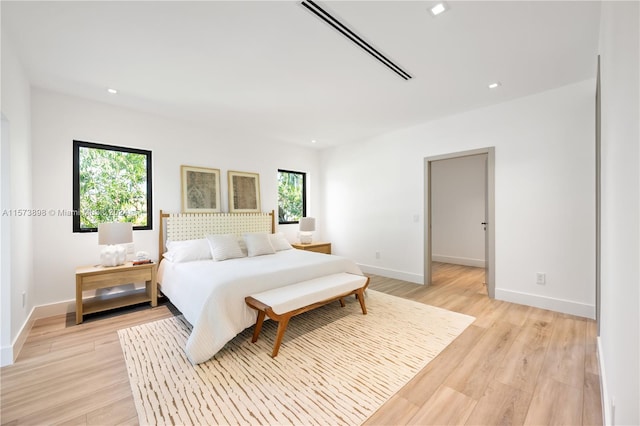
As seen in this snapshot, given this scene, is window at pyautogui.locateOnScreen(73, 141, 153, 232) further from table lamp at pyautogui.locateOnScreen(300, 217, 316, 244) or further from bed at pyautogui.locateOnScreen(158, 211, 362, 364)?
table lamp at pyautogui.locateOnScreen(300, 217, 316, 244)

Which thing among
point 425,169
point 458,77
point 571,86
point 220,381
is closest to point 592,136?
point 571,86

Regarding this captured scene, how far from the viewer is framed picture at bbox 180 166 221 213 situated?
4047mm

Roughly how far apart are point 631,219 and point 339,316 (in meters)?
2.60

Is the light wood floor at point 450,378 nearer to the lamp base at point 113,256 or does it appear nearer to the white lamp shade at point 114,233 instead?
the lamp base at point 113,256

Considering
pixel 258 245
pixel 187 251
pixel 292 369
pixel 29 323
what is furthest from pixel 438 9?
pixel 29 323

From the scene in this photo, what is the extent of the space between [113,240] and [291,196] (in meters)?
3.24

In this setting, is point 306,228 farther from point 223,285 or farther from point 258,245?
point 223,285

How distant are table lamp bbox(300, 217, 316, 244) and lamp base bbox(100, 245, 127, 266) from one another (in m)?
2.87

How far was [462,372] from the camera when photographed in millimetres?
1989

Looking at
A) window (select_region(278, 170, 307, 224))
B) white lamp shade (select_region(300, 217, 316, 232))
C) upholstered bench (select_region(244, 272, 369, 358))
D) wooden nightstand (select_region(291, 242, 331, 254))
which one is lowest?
upholstered bench (select_region(244, 272, 369, 358))

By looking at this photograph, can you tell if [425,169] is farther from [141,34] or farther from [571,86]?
[141,34]

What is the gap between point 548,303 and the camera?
318 cm

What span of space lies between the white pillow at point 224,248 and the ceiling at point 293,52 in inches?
71.3

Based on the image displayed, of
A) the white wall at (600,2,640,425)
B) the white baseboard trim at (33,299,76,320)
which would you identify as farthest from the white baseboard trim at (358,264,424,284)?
the white baseboard trim at (33,299,76,320)
